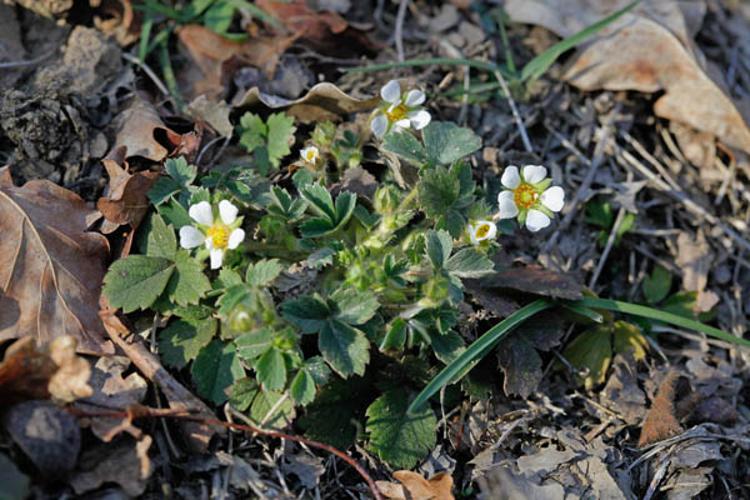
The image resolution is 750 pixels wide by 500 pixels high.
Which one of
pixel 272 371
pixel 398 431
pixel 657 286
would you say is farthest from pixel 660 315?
pixel 272 371

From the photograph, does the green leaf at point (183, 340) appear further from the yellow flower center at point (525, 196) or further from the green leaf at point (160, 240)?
the yellow flower center at point (525, 196)

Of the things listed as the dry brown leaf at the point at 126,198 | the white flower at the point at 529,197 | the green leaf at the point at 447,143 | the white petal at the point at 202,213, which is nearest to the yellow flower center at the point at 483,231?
the white flower at the point at 529,197

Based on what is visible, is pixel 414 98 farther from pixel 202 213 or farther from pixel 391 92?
pixel 202 213

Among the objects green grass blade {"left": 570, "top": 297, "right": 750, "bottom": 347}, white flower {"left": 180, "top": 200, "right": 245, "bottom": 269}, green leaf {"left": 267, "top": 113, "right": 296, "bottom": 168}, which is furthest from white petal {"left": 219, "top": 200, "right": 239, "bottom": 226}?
green grass blade {"left": 570, "top": 297, "right": 750, "bottom": 347}

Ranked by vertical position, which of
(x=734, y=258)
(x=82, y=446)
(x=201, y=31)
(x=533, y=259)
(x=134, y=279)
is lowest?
(x=734, y=258)

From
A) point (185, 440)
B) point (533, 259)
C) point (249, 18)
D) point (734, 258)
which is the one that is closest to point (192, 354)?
point (185, 440)

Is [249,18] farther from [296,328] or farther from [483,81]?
[296,328]
